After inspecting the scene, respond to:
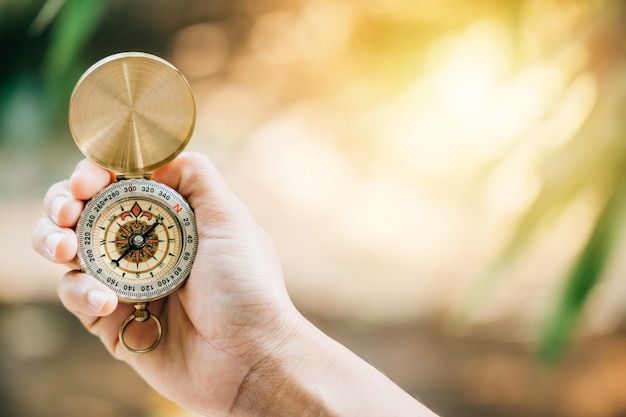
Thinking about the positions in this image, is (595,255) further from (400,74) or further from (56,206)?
(56,206)

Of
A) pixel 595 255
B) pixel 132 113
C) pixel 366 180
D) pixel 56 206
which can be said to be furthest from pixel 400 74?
pixel 56 206

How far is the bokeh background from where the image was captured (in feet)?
6.00

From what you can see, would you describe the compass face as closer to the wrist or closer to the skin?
the skin

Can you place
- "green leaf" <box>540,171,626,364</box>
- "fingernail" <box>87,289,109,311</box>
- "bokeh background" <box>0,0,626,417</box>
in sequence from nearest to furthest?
"fingernail" <box>87,289,109,311</box>, "green leaf" <box>540,171,626,364</box>, "bokeh background" <box>0,0,626,417</box>

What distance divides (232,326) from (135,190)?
0.25m

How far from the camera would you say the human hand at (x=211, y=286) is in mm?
956

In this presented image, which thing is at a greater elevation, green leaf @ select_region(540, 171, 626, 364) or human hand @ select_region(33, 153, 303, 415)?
green leaf @ select_region(540, 171, 626, 364)

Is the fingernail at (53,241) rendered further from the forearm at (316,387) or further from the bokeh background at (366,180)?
the bokeh background at (366,180)

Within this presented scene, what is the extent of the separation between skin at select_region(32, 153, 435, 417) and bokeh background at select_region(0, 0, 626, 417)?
879 millimetres

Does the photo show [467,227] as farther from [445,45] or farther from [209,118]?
[209,118]

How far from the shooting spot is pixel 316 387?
947 millimetres

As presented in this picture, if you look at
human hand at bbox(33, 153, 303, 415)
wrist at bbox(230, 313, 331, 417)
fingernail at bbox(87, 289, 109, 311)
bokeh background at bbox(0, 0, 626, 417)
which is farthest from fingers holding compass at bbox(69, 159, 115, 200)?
bokeh background at bbox(0, 0, 626, 417)

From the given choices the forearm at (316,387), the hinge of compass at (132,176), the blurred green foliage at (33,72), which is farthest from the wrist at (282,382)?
the blurred green foliage at (33,72)

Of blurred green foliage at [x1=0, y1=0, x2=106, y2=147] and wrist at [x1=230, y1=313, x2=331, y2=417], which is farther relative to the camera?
blurred green foliage at [x1=0, y1=0, x2=106, y2=147]
